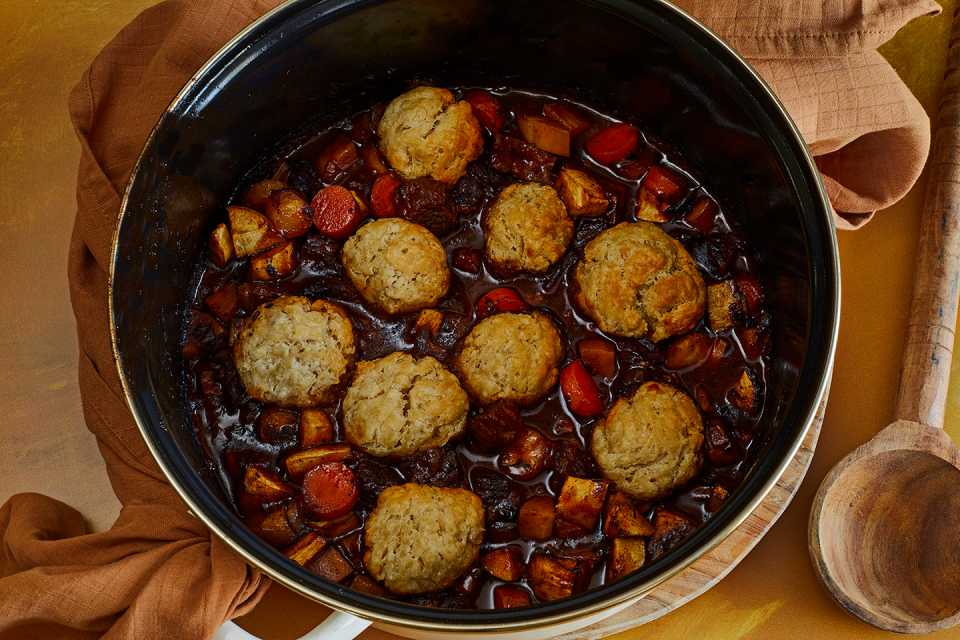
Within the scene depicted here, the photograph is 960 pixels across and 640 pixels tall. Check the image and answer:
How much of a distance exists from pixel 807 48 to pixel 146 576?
231cm

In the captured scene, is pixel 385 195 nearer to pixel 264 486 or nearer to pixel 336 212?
pixel 336 212

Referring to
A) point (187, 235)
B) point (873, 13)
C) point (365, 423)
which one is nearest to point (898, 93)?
point (873, 13)

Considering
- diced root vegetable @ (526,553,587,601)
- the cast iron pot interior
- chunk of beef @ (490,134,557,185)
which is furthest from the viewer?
chunk of beef @ (490,134,557,185)

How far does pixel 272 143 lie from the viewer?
220cm

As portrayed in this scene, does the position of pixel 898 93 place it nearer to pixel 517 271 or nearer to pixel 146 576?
pixel 517 271

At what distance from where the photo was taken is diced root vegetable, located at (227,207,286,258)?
6.74 ft

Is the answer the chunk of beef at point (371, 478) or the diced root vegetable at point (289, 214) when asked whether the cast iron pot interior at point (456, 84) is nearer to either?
the diced root vegetable at point (289, 214)

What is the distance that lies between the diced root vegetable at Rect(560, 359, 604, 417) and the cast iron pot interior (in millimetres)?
442

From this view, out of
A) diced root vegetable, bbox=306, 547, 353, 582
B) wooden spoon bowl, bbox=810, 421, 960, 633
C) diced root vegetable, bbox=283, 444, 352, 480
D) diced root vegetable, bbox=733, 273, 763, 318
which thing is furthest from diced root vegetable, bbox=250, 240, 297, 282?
wooden spoon bowl, bbox=810, 421, 960, 633

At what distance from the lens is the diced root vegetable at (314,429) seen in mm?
1895

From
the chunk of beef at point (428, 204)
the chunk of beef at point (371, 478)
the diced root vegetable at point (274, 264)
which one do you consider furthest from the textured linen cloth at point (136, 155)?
A: the chunk of beef at point (428, 204)

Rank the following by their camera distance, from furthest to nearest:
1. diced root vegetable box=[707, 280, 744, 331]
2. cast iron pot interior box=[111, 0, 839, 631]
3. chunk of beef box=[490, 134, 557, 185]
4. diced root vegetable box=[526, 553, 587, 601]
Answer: chunk of beef box=[490, 134, 557, 185]
diced root vegetable box=[707, 280, 744, 331]
diced root vegetable box=[526, 553, 587, 601]
cast iron pot interior box=[111, 0, 839, 631]

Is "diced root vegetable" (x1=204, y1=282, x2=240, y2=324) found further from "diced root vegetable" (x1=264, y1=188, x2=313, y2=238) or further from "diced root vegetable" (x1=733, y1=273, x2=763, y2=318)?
"diced root vegetable" (x1=733, y1=273, x2=763, y2=318)

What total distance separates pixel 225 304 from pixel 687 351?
4.36 feet
